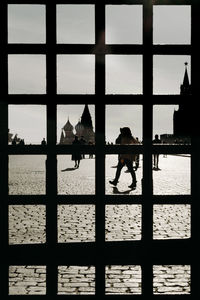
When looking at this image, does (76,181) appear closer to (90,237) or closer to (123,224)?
(123,224)

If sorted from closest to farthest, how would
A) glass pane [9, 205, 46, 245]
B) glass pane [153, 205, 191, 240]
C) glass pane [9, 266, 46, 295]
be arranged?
glass pane [9, 266, 46, 295] < glass pane [9, 205, 46, 245] < glass pane [153, 205, 191, 240]

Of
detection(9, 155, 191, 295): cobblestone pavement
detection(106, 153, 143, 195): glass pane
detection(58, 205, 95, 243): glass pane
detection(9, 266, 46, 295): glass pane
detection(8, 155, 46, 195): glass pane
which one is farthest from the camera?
detection(8, 155, 46, 195): glass pane

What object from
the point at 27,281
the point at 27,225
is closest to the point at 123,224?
the point at 27,225

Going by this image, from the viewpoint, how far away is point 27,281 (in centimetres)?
459

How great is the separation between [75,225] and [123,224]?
2.30 ft

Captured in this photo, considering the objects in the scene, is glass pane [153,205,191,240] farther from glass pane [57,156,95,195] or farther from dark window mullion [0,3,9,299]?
dark window mullion [0,3,9,299]

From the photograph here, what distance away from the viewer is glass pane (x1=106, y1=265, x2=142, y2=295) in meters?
4.35

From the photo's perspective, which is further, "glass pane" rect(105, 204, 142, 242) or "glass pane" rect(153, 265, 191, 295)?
"glass pane" rect(105, 204, 142, 242)

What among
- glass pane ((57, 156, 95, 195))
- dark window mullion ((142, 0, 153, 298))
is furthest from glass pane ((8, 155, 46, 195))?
dark window mullion ((142, 0, 153, 298))

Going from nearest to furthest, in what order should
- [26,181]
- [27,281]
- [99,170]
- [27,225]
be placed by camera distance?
[99,170], [27,281], [27,225], [26,181]

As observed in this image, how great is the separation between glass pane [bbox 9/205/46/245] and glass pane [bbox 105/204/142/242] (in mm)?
910

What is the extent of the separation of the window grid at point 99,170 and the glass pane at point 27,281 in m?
1.40

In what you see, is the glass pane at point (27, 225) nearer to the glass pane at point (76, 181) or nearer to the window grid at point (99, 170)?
the glass pane at point (76, 181)

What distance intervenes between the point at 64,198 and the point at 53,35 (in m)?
0.90
